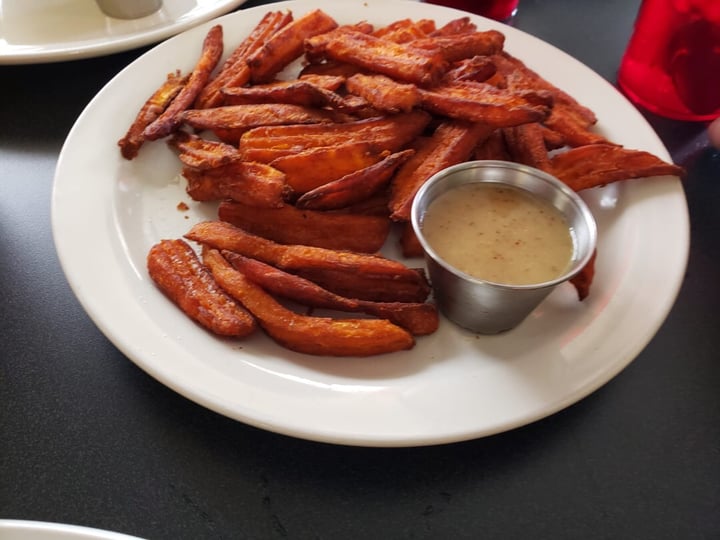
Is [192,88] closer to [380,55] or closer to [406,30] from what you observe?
[380,55]

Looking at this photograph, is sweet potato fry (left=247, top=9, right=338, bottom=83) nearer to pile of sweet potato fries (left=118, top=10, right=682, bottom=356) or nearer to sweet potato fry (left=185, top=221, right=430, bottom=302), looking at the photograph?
pile of sweet potato fries (left=118, top=10, right=682, bottom=356)

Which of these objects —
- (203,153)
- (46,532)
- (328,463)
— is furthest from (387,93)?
(46,532)

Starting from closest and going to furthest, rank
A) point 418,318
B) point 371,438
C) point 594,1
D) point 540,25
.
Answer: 1. point 371,438
2. point 418,318
3. point 540,25
4. point 594,1

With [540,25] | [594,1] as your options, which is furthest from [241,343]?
[594,1]

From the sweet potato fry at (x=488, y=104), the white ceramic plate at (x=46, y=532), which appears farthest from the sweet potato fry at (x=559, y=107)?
the white ceramic plate at (x=46, y=532)

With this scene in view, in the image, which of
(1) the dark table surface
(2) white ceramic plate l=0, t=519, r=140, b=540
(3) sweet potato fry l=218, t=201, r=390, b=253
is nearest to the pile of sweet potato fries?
(3) sweet potato fry l=218, t=201, r=390, b=253

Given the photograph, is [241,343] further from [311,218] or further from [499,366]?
[499,366]
